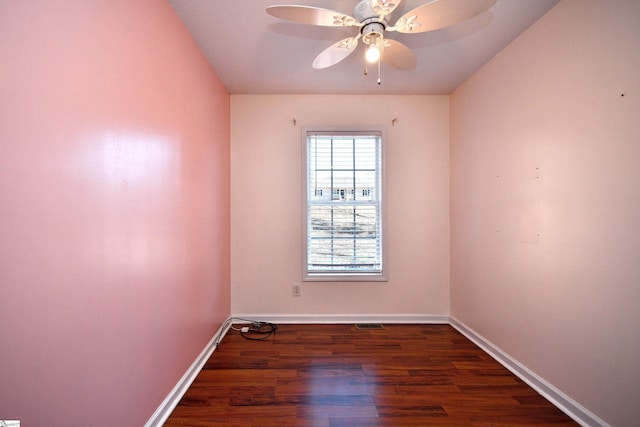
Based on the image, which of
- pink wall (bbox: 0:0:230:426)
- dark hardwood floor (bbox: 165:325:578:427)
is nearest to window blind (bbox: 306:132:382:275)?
dark hardwood floor (bbox: 165:325:578:427)

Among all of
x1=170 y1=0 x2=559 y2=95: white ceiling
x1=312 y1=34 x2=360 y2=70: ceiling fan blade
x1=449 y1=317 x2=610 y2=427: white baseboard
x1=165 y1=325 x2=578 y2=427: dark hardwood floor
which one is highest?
x1=170 y1=0 x2=559 y2=95: white ceiling

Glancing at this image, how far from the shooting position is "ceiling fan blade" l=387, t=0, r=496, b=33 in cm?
118

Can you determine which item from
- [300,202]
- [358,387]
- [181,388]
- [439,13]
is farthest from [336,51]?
[181,388]

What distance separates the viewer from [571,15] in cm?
150

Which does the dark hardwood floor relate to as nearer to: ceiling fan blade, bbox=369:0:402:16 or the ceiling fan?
the ceiling fan

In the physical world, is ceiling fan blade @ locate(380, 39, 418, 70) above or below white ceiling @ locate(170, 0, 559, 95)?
below

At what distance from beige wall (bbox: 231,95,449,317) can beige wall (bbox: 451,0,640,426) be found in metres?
0.56

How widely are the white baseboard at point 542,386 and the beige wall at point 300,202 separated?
0.63 meters

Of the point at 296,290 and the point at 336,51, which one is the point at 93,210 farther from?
the point at 296,290

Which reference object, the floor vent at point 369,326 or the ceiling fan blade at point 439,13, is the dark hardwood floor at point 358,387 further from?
the ceiling fan blade at point 439,13

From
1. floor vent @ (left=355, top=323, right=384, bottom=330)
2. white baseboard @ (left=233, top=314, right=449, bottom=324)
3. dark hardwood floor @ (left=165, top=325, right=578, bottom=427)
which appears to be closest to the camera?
dark hardwood floor @ (left=165, top=325, right=578, bottom=427)

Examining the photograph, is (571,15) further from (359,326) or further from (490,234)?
(359,326)

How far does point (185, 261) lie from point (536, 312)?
8.22 ft

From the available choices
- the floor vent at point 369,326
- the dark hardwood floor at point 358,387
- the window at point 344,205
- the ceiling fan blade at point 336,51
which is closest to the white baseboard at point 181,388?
the dark hardwood floor at point 358,387
